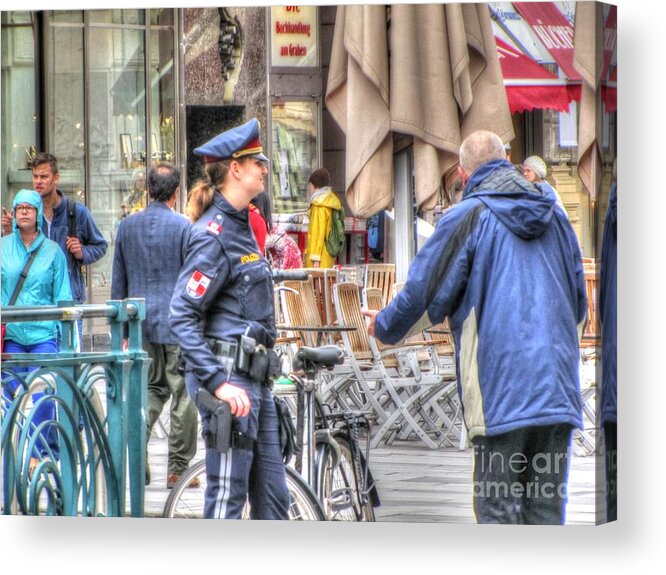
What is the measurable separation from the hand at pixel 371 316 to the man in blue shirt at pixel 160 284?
0.90 meters

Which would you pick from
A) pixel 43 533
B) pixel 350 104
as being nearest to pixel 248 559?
pixel 43 533

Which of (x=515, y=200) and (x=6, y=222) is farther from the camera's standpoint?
(x=6, y=222)

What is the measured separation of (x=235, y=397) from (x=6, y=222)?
166cm

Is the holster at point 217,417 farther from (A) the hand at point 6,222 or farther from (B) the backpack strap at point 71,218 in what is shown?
(A) the hand at point 6,222

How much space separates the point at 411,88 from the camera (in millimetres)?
8125

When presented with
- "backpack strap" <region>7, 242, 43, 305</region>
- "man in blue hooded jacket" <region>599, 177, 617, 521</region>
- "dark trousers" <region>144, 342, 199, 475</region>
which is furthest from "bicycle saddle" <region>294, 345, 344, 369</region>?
"backpack strap" <region>7, 242, 43, 305</region>

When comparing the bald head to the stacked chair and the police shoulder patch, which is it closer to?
the stacked chair

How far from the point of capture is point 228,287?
305 inches

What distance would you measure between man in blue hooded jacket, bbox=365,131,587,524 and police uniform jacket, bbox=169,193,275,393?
70cm

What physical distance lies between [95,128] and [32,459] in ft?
5.42

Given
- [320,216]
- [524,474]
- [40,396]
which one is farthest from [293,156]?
[524,474]

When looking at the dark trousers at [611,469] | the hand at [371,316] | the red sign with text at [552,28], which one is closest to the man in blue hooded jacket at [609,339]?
the dark trousers at [611,469]

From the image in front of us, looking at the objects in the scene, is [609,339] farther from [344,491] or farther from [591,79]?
[344,491]

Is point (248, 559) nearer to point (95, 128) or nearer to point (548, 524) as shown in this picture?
point (548, 524)
